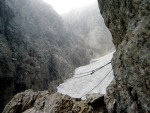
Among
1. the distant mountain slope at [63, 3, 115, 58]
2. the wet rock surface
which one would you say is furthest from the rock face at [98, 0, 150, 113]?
the distant mountain slope at [63, 3, 115, 58]

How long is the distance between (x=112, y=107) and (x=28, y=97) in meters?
6.50

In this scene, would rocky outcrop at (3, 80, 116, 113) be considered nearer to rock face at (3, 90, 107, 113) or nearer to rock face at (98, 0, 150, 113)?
rock face at (3, 90, 107, 113)

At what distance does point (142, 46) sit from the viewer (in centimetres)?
252

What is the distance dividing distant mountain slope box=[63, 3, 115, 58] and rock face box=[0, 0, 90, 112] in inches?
284

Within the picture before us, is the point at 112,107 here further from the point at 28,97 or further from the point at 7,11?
the point at 7,11

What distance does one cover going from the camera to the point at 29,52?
48.4 feet

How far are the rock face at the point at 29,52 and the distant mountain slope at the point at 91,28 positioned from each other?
23.6ft

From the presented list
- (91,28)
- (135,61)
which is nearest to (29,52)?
(135,61)

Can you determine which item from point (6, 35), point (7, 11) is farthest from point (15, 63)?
point (7, 11)

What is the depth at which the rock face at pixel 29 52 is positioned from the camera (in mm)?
11880

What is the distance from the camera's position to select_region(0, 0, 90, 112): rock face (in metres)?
11.9

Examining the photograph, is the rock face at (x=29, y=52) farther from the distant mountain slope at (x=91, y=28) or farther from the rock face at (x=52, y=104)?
the distant mountain slope at (x=91, y=28)

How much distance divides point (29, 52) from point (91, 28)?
22.7 m

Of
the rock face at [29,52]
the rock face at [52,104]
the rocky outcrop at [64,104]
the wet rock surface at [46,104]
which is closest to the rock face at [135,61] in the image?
the rocky outcrop at [64,104]
